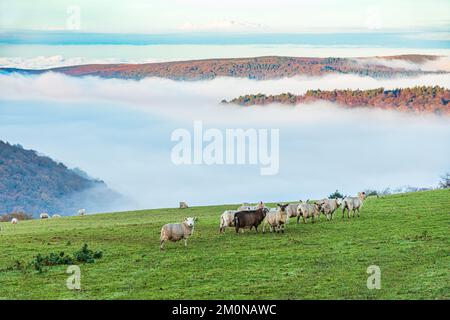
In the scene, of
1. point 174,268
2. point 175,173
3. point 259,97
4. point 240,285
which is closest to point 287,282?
point 240,285

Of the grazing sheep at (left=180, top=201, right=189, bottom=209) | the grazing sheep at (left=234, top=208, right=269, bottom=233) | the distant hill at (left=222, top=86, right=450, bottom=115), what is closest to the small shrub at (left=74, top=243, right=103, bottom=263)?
the grazing sheep at (left=234, top=208, right=269, bottom=233)

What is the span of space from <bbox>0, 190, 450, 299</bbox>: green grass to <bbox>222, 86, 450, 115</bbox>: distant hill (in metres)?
140

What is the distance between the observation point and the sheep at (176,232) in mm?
30641

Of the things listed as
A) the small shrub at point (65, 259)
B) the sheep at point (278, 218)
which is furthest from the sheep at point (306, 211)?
the small shrub at point (65, 259)

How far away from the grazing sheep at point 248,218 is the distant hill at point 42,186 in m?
120

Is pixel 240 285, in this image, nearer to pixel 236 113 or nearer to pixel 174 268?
pixel 174 268

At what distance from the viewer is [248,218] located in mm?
34156

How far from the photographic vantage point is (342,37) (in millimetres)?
190625

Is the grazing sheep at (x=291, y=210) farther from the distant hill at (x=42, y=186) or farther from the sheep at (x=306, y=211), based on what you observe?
the distant hill at (x=42, y=186)

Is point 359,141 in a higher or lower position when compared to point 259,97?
lower

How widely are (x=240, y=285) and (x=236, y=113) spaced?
535ft

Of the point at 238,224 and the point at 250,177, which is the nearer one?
the point at 238,224

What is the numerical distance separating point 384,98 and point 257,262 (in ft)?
531

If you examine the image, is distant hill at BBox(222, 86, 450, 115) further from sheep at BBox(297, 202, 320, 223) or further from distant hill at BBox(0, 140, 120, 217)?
sheep at BBox(297, 202, 320, 223)
